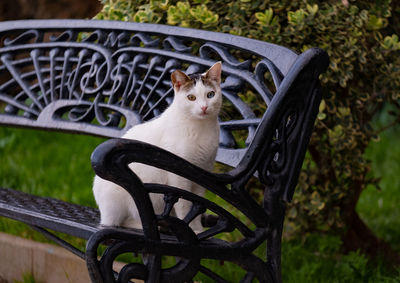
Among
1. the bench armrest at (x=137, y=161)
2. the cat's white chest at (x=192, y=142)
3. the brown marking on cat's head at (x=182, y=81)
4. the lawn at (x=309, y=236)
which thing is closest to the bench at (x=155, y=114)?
the bench armrest at (x=137, y=161)

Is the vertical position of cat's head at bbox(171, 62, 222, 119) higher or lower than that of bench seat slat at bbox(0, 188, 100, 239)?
higher

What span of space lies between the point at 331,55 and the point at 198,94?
3.43 feet

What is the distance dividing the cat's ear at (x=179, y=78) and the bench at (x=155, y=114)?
27cm

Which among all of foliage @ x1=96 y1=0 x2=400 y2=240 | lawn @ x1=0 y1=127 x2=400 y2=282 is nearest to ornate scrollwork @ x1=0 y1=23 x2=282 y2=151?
foliage @ x1=96 y1=0 x2=400 y2=240

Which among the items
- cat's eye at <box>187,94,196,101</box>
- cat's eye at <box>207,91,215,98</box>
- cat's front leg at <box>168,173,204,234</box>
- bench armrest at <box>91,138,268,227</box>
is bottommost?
cat's front leg at <box>168,173,204,234</box>

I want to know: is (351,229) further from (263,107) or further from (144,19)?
(144,19)

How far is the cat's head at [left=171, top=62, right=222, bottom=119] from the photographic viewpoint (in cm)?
184

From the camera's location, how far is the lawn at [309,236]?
299 cm

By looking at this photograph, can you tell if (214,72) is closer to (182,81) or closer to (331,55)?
(182,81)

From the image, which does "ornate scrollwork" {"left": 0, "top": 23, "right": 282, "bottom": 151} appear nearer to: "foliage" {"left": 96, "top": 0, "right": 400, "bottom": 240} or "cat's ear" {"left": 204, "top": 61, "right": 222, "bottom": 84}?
"foliage" {"left": 96, "top": 0, "right": 400, "bottom": 240}

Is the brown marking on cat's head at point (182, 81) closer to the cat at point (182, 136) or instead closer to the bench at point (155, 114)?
the cat at point (182, 136)

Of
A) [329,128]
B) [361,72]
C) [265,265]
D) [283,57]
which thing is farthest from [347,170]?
[265,265]

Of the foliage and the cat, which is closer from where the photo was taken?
the cat

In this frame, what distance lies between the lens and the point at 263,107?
2797mm
